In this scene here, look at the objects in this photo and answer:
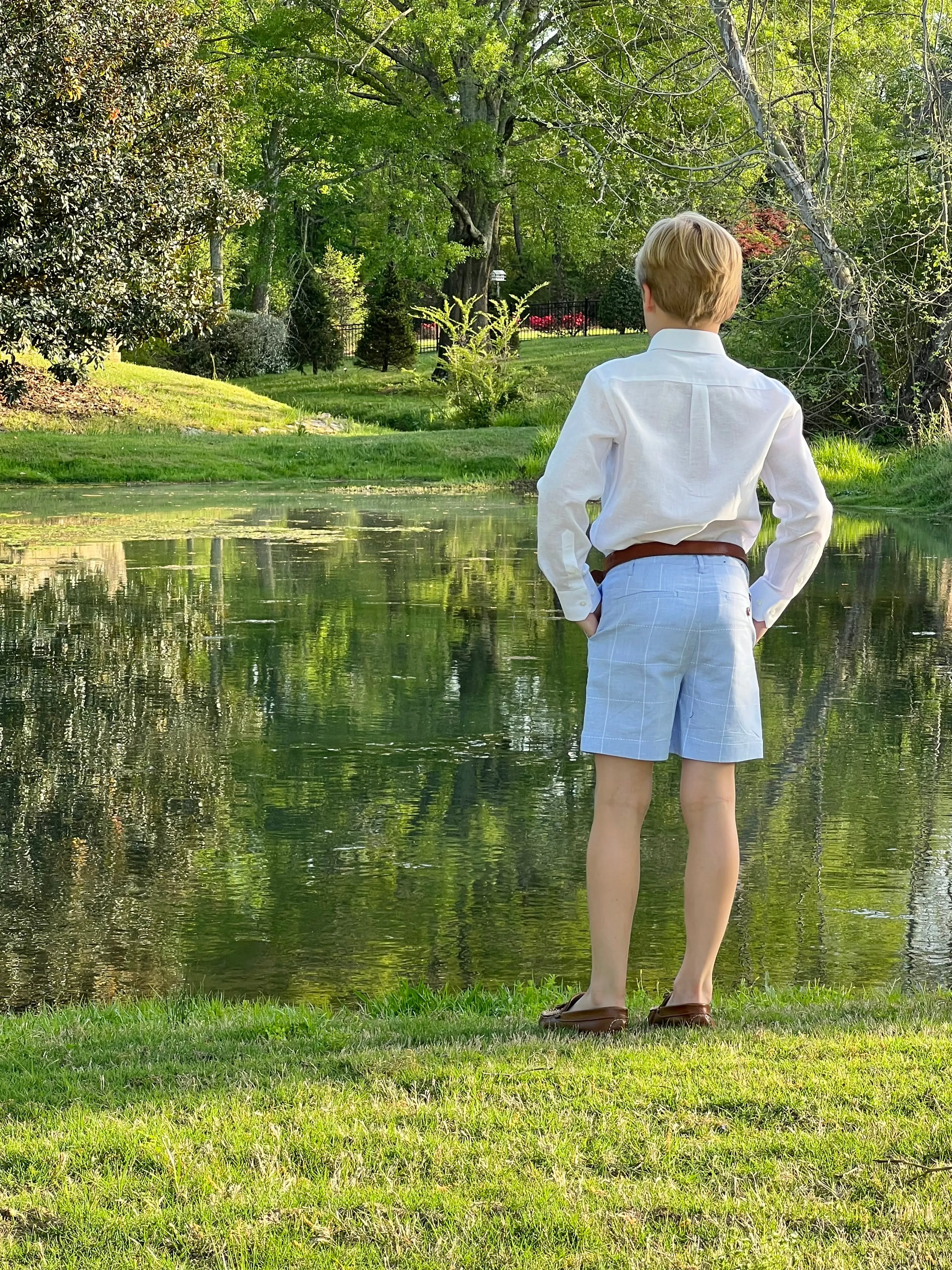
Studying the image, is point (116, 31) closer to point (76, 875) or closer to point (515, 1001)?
point (76, 875)

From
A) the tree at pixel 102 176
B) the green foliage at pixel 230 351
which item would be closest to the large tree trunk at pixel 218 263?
the green foliage at pixel 230 351

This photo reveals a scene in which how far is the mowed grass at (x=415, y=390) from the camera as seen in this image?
3148 cm

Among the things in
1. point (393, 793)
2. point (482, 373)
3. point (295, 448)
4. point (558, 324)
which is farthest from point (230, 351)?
point (393, 793)

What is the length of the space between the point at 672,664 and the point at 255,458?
76.9ft

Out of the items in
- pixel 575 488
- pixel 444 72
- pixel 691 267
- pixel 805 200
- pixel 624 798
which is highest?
pixel 444 72

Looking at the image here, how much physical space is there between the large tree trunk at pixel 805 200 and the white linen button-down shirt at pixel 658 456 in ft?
61.5

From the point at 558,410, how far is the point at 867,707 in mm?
21962

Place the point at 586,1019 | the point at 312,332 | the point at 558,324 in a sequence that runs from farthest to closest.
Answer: the point at 558,324
the point at 312,332
the point at 586,1019

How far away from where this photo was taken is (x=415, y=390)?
129 ft

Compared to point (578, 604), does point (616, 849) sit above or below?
below

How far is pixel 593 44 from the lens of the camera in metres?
34.8

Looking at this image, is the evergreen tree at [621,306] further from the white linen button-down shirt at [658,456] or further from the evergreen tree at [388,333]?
the white linen button-down shirt at [658,456]

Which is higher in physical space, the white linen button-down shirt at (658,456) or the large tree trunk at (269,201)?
the large tree trunk at (269,201)

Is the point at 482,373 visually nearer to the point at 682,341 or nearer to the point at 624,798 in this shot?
the point at 682,341
